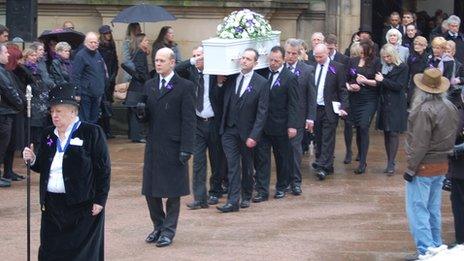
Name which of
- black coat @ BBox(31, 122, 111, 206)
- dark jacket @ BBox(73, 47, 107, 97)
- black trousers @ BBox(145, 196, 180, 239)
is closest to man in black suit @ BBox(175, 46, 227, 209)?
black trousers @ BBox(145, 196, 180, 239)

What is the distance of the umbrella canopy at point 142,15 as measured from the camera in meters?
17.9

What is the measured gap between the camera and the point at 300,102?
13.4 m

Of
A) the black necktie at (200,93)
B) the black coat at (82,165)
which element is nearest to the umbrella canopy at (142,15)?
the black necktie at (200,93)

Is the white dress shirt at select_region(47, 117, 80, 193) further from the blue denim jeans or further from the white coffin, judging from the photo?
the white coffin

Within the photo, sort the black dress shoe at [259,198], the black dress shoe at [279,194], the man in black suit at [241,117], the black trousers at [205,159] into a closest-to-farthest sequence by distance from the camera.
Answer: the man in black suit at [241,117] → the black trousers at [205,159] → the black dress shoe at [259,198] → the black dress shoe at [279,194]

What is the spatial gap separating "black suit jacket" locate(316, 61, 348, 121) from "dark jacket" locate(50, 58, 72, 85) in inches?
150

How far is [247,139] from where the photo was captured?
12211 mm

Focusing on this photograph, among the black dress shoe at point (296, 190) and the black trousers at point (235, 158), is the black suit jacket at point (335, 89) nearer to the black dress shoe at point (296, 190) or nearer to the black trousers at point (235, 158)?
the black dress shoe at point (296, 190)

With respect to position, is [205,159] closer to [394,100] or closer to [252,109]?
[252,109]

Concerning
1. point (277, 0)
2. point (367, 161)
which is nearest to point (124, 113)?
point (277, 0)

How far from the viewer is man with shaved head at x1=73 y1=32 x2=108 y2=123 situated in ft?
53.5

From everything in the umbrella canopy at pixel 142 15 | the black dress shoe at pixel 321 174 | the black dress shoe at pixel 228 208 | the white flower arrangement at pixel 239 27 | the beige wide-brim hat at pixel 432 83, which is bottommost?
the black dress shoe at pixel 228 208

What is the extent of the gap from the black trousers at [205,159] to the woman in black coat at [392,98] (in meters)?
2.85

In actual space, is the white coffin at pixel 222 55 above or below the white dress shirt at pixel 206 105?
above
